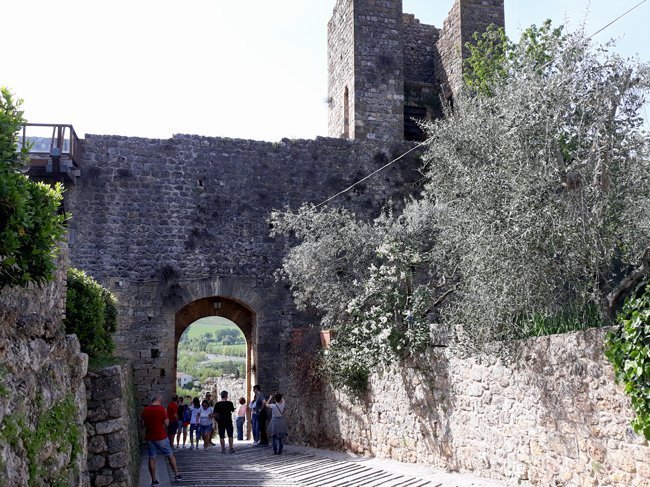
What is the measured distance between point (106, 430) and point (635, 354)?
5392 millimetres

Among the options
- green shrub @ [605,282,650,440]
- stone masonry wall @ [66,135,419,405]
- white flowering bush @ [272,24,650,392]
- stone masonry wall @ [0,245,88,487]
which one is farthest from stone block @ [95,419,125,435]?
stone masonry wall @ [66,135,419,405]

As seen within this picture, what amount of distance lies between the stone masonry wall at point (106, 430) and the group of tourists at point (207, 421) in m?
1.63

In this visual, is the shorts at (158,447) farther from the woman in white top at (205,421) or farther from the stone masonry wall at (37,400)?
the woman in white top at (205,421)

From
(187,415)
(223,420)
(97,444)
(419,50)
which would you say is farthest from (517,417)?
(419,50)

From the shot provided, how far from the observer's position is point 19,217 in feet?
16.6

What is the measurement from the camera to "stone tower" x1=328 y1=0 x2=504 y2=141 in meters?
18.2

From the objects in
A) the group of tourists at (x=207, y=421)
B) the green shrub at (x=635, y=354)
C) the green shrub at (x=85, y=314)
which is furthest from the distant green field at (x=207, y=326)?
the green shrub at (x=635, y=354)

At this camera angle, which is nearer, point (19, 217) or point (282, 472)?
point (19, 217)

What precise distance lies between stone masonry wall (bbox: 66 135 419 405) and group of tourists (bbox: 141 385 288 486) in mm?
1079

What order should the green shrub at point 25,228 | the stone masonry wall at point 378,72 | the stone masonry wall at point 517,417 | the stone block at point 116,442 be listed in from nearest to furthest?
the green shrub at point 25,228
the stone masonry wall at point 517,417
the stone block at point 116,442
the stone masonry wall at point 378,72

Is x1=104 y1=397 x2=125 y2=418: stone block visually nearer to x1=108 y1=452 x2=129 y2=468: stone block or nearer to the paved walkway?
x1=108 y1=452 x2=129 y2=468: stone block

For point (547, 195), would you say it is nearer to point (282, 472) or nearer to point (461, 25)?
point (282, 472)

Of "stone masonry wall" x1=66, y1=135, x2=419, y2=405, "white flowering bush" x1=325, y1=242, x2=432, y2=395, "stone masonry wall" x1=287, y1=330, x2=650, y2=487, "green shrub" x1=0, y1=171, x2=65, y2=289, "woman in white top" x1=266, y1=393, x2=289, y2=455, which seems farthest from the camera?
"stone masonry wall" x1=66, y1=135, x2=419, y2=405

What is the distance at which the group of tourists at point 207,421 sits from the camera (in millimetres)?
9422
